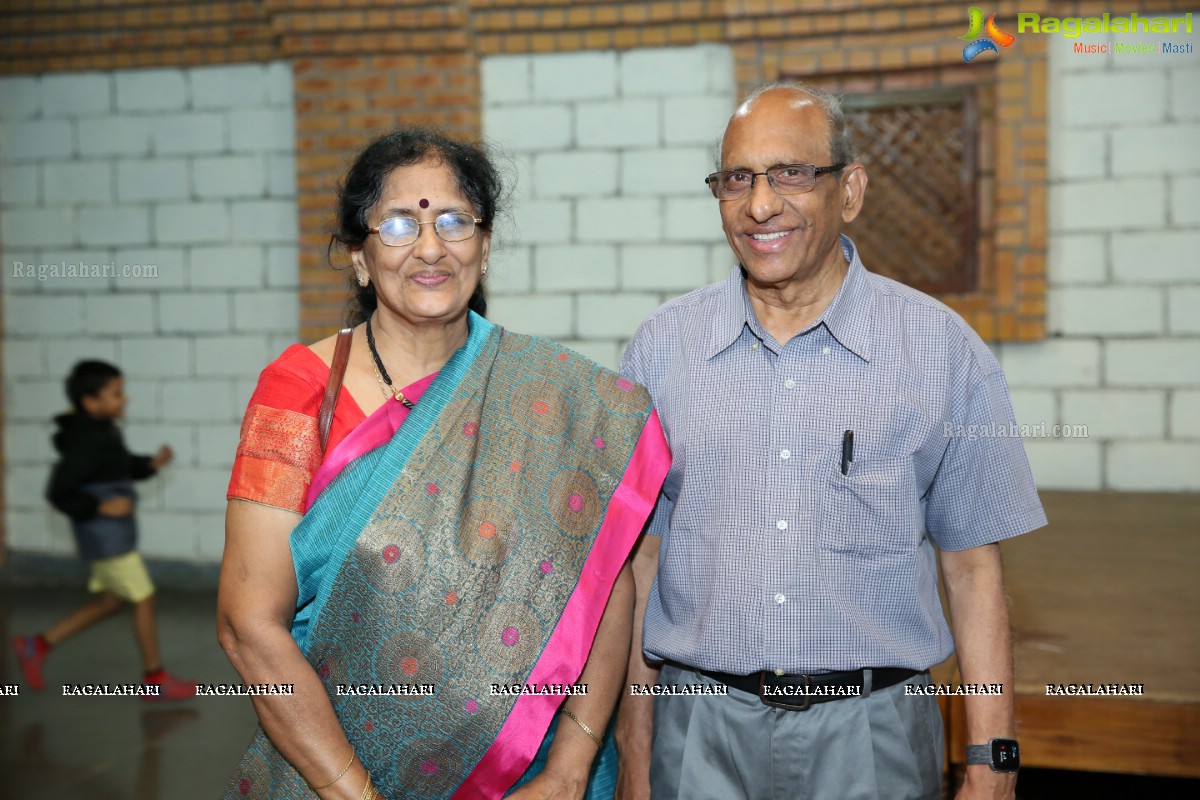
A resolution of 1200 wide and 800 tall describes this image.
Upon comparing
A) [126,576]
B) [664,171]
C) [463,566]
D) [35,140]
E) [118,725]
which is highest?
[35,140]

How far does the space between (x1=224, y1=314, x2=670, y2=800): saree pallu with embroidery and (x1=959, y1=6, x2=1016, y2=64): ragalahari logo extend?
371 cm

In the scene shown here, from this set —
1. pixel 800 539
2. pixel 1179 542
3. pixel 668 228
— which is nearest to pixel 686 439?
pixel 800 539

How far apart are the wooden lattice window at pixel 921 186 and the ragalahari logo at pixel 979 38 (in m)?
0.22

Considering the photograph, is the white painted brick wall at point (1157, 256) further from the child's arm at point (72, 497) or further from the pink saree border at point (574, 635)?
the child's arm at point (72, 497)

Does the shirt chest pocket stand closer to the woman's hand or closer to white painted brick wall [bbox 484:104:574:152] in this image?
the woman's hand

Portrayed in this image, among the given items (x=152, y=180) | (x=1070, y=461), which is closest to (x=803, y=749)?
(x=1070, y=461)

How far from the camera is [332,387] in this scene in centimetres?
172

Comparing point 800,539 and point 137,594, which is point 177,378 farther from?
point 800,539

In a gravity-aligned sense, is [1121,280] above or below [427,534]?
above

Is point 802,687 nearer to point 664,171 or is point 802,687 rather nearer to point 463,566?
point 463,566

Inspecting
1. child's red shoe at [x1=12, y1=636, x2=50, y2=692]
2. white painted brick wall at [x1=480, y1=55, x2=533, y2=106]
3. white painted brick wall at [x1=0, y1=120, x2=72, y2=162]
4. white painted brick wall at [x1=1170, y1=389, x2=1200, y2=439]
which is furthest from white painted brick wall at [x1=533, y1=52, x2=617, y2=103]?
child's red shoe at [x1=12, y1=636, x2=50, y2=692]

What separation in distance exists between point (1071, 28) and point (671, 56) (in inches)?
71.1

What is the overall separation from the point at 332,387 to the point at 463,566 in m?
0.36

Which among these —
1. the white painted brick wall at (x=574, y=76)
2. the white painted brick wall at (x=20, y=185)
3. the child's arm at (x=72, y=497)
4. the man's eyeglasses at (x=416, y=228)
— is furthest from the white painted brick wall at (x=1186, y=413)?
the white painted brick wall at (x=20, y=185)
